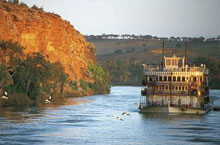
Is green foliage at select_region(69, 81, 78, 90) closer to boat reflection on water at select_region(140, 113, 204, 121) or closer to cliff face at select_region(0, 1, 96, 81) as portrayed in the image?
cliff face at select_region(0, 1, 96, 81)

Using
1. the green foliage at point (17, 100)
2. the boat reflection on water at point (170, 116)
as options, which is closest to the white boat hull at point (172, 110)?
the boat reflection on water at point (170, 116)

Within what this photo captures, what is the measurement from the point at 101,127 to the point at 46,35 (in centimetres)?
5687

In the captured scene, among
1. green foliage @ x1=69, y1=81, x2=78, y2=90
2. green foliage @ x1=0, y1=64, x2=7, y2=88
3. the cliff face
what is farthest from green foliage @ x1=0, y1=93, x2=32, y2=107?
green foliage @ x1=69, y1=81, x2=78, y2=90

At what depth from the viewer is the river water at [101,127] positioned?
57031 mm

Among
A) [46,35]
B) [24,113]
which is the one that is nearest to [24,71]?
[24,113]

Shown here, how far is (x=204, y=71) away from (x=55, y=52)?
1985 inches

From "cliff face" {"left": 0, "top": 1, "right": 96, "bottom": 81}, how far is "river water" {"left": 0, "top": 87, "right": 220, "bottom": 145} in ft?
81.3

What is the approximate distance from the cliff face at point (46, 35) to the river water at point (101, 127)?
24.8m

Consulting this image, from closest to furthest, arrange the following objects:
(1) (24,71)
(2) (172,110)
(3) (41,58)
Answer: (2) (172,110)
(1) (24,71)
(3) (41,58)

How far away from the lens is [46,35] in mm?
120688

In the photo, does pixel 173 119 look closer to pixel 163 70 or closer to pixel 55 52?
pixel 163 70

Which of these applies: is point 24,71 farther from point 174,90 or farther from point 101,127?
point 101,127

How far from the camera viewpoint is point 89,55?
542 feet

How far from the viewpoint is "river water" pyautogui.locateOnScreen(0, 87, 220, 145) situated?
57.0m
